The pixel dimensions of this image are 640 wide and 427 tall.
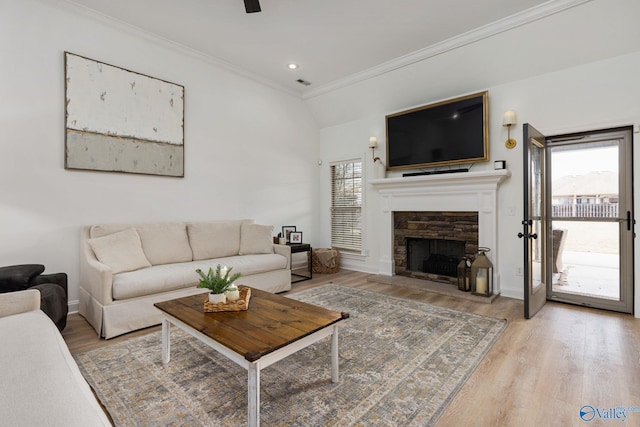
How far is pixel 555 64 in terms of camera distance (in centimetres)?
348

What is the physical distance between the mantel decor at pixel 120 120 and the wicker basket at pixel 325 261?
8.29 ft

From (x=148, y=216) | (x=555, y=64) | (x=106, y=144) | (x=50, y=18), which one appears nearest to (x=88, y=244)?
(x=148, y=216)

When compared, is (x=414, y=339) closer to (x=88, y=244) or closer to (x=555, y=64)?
(x=88, y=244)

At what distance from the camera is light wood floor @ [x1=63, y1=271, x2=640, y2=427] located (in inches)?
65.9

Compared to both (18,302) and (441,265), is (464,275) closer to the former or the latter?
(441,265)

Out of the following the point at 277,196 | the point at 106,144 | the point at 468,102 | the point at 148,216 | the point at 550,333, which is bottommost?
the point at 550,333

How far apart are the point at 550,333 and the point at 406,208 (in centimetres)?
243

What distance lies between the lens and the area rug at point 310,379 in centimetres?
165

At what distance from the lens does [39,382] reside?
1119 mm

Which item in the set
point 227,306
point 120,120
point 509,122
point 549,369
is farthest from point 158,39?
point 549,369

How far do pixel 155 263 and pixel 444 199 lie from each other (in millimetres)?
3800

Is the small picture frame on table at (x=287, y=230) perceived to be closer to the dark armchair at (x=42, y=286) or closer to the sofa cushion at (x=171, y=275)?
the sofa cushion at (x=171, y=275)

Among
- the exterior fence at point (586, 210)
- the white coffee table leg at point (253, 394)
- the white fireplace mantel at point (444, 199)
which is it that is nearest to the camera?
the white coffee table leg at point (253, 394)

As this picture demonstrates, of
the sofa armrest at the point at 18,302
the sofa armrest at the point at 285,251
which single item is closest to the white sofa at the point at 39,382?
the sofa armrest at the point at 18,302
